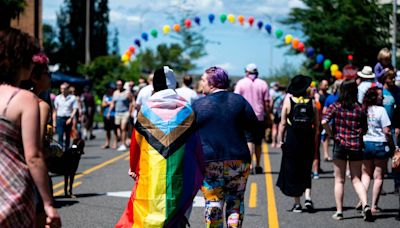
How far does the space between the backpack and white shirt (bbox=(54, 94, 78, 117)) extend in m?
9.05

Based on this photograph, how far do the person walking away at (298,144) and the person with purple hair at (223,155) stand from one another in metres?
3.65

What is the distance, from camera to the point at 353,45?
41656mm

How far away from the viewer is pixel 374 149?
11305 millimetres

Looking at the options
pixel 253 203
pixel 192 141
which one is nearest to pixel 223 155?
pixel 192 141

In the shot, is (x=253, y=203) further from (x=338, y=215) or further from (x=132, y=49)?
(x=132, y=49)

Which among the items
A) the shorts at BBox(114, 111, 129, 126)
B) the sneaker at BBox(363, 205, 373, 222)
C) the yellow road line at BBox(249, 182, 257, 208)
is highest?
the sneaker at BBox(363, 205, 373, 222)

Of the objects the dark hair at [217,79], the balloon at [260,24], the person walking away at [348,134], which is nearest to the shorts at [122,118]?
the person walking away at [348,134]

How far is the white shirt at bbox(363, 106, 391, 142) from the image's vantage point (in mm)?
11200

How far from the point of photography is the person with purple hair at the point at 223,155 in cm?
789

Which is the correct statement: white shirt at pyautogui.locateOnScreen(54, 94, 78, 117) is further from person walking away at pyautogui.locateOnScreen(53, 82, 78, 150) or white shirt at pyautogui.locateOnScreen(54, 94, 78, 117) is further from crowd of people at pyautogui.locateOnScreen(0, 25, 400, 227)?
crowd of people at pyautogui.locateOnScreen(0, 25, 400, 227)

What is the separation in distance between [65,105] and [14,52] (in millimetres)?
15284

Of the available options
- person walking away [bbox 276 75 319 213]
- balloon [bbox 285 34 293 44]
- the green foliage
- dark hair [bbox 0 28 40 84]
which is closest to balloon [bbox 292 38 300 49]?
balloon [bbox 285 34 293 44]

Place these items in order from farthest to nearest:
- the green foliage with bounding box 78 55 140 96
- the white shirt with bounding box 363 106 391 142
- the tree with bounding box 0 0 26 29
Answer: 1. the green foliage with bounding box 78 55 140 96
2. the tree with bounding box 0 0 26 29
3. the white shirt with bounding box 363 106 391 142

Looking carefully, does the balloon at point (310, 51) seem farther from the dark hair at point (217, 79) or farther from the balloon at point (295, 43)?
the dark hair at point (217, 79)
